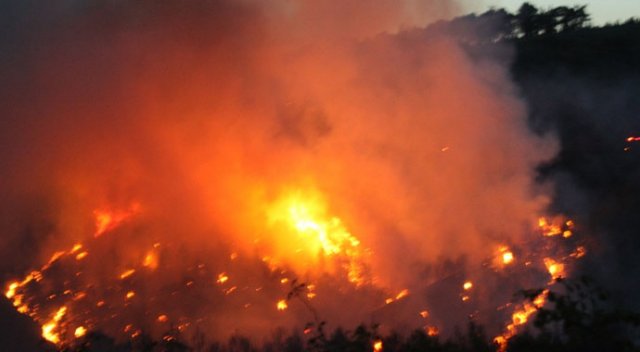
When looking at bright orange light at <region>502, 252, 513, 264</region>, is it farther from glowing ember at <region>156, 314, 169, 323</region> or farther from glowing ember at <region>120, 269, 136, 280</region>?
glowing ember at <region>120, 269, 136, 280</region>

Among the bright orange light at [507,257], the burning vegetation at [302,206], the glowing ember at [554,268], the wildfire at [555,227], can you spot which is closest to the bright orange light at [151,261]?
the burning vegetation at [302,206]

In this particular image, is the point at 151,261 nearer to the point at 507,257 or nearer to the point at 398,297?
the point at 398,297

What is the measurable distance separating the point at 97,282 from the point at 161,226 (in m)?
1.37

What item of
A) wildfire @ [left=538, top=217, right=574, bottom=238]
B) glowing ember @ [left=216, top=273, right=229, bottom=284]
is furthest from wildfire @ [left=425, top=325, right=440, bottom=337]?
glowing ember @ [left=216, top=273, right=229, bottom=284]

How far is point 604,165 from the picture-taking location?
10.2 m

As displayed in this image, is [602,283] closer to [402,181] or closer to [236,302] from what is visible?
[402,181]

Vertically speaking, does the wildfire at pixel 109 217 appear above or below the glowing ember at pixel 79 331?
above

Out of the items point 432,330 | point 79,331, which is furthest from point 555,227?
point 79,331

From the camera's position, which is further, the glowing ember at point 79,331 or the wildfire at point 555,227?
the wildfire at point 555,227

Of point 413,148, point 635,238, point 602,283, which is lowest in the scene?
point 602,283

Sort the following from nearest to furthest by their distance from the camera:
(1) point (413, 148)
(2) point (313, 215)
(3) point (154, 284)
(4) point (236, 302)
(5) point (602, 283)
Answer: (5) point (602, 283), (4) point (236, 302), (3) point (154, 284), (2) point (313, 215), (1) point (413, 148)

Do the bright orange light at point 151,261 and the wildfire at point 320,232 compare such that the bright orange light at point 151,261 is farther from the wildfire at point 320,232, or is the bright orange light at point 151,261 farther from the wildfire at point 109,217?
the wildfire at point 320,232

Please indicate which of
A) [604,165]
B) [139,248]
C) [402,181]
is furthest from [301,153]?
[604,165]

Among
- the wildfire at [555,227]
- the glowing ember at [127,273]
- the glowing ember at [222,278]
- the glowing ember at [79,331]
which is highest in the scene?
the glowing ember at [127,273]
